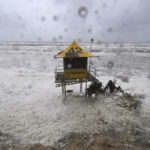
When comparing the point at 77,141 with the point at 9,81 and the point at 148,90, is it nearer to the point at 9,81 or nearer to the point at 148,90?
the point at 148,90

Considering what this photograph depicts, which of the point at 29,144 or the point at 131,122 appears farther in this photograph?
the point at 131,122

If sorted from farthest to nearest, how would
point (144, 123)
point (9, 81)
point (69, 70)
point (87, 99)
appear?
point (9, 81)
point (87, 99)
point (69, 70)
point (144, 123)

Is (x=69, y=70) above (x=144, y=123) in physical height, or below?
above

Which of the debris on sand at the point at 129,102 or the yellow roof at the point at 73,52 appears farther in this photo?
the debris on sand at the point at 129,102

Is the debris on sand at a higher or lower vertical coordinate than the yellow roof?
lower

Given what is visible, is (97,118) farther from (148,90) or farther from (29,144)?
(148,90)

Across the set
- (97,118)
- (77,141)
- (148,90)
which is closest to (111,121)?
(97,118)

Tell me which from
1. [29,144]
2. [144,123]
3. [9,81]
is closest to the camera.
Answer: [29,144]

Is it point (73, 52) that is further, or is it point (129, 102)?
point (129, 102)

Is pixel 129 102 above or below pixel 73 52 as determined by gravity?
below

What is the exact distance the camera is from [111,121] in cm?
734

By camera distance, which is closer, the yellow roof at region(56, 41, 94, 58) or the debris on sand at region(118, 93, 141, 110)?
the yellow roof at region(56, 41, 94, 58)

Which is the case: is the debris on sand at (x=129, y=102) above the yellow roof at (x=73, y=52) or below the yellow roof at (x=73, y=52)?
below

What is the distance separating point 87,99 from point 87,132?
3.72 metres
